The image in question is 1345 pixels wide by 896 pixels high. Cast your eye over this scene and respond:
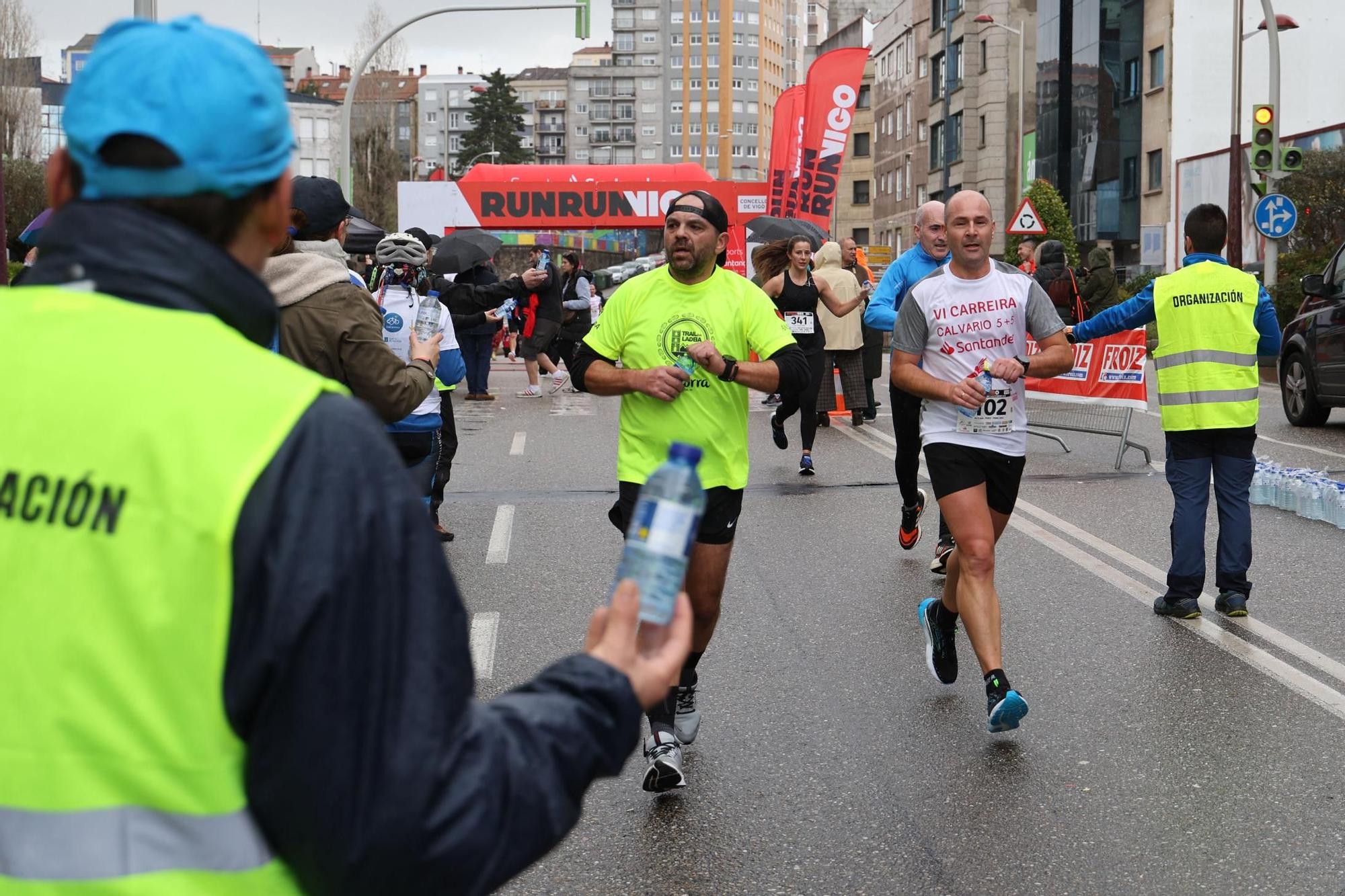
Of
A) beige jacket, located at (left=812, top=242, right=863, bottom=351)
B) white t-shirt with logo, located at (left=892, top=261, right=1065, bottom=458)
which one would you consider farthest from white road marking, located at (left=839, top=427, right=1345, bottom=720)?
beige jacket, located at (left=812, top=242, right=863, bottom=351)

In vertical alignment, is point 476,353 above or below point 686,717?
above

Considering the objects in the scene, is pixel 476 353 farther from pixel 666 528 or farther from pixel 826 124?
pixel 666 528

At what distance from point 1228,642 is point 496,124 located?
145m

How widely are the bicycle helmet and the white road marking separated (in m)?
3.74

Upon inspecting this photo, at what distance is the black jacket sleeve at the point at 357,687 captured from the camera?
1326 millimetres

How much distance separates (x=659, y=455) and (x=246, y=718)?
12.5ft

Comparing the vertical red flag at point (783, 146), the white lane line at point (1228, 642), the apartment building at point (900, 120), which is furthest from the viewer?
the apartment building at point (900, 120)

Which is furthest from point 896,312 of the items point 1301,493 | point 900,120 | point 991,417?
point 900,120

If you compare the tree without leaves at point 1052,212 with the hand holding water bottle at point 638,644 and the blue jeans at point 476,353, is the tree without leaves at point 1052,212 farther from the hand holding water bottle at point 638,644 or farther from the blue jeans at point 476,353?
the hand holding water bottle at point 638,644

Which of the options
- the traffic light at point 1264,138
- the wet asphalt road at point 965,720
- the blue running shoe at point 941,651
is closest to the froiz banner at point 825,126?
the traffic light at point 1264,138

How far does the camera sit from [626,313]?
524cm

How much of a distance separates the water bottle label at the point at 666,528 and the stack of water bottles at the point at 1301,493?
9010 mm

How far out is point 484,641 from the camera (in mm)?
6938

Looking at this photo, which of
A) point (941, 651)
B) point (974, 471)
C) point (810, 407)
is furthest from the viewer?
point (810, 407)
